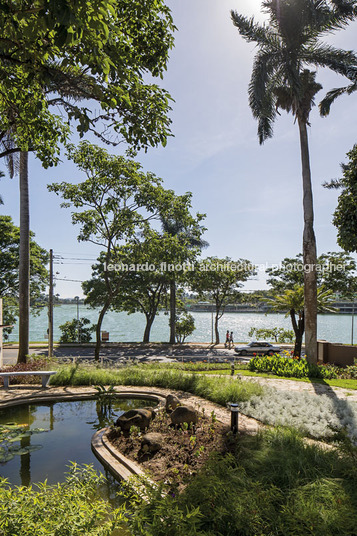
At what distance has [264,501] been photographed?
359 centimetres

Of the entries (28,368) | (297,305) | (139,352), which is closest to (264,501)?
(28,368)

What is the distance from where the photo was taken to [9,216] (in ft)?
93.1

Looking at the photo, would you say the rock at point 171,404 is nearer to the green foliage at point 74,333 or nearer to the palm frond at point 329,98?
the palm frond at point 329,98

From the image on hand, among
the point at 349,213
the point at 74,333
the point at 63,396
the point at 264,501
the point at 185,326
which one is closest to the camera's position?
the point at 264,501

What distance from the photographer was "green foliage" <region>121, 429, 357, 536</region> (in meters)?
3.22

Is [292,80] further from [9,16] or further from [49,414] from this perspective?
[49,414]

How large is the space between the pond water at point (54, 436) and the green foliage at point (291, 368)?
7160 millimetres

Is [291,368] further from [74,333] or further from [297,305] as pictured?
[74,333]

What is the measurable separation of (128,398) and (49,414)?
98.5 inches

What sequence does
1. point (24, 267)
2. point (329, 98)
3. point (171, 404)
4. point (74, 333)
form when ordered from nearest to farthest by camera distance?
point (171, 404) → point (24, 267) → point (329, 98) → point (74, 333)

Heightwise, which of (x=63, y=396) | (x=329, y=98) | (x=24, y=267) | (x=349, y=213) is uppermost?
(x=329, y=98)

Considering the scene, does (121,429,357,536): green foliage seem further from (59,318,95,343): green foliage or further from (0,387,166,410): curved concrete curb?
(59,318,95,343): green foliage

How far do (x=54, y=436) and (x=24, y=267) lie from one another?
418 inches

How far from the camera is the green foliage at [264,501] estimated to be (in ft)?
10.6
